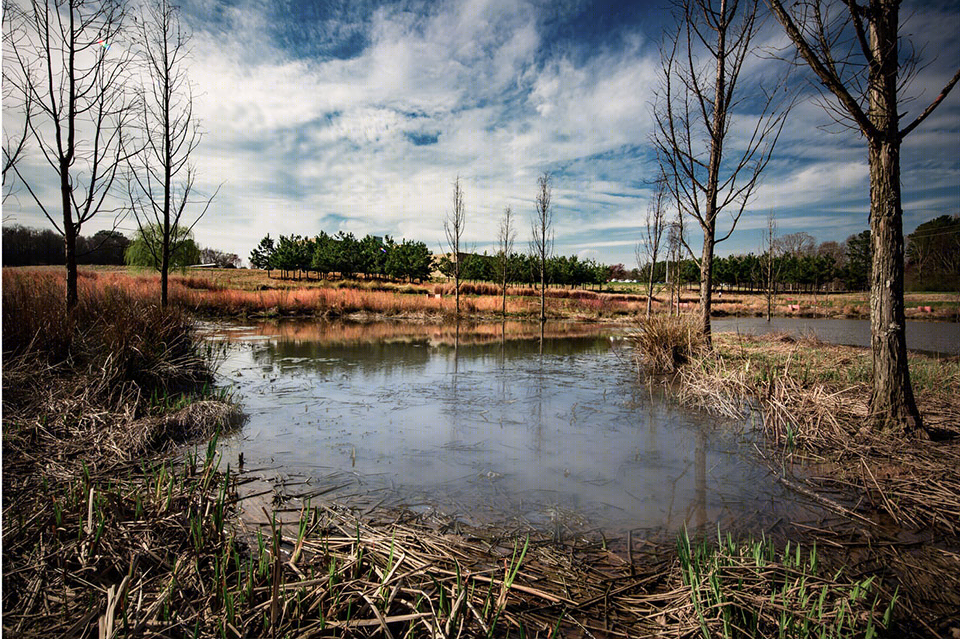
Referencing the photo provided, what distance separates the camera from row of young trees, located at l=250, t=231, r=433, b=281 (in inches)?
2388

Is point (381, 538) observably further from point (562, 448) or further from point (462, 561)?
point (562, 448)

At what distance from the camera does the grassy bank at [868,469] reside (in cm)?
252

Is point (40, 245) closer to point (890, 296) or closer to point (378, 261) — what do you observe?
point (890, 296)

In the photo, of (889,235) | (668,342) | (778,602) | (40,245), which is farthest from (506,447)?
(40,245)

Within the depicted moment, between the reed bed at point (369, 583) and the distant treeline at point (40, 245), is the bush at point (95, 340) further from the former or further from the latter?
the reed bed at point (369, 583)

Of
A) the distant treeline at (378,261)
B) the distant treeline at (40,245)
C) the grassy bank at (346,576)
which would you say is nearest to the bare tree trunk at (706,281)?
the grassy bank at (346,576)

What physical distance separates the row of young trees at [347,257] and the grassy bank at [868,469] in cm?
5798

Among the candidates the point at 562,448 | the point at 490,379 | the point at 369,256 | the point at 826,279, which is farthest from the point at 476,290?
the point at 826,279

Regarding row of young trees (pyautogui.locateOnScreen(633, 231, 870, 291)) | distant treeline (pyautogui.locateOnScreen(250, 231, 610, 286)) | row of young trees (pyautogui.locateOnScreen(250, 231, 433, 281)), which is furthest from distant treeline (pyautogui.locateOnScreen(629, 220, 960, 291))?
row of young trees (pyautogui.locateOnScreen(250, 231, 433, 281))

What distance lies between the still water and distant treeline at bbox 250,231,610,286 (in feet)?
160

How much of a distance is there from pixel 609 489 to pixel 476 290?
41606mm

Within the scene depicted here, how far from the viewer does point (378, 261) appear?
6259 cm

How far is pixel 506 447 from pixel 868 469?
322 centimetres

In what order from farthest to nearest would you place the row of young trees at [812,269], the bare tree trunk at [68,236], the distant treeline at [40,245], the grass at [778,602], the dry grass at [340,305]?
the row of young trees at [812,269] → the dry grass at [340,305] → the bare tree trunk at [68,236] → the distant treeline at [40,245] → the grass at [778,602]
